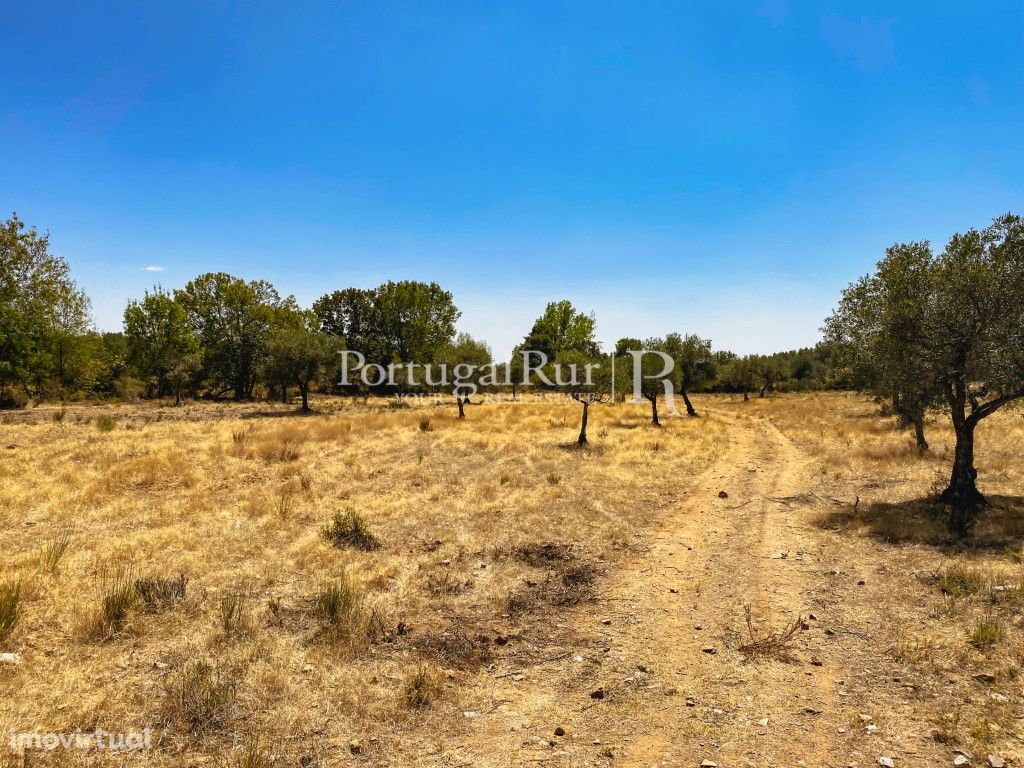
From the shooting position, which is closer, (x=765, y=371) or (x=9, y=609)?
(x=9, y=609)

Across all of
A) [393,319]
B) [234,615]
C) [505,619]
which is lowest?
[505,619]

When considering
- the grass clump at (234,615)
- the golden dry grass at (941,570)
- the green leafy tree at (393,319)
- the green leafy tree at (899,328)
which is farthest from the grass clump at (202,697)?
the green leafy tree at (393,319)

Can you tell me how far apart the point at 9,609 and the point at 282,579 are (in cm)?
355

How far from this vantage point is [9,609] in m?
6.75

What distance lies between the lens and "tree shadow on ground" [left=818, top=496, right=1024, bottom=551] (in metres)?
10.6

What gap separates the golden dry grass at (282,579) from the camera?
17.5ft

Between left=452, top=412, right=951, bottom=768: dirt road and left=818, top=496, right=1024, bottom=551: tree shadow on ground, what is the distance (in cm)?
141

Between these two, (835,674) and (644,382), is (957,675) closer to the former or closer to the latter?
(835,674)

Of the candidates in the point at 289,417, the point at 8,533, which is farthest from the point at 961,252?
the point at 289,417

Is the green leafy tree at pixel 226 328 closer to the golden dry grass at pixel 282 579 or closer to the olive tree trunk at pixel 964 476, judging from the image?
the golden dry grass at pixel 282 579

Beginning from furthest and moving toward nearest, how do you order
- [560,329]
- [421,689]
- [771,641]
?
[560,329] < [771,641] < [421,689]

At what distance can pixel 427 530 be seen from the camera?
12.1 metres

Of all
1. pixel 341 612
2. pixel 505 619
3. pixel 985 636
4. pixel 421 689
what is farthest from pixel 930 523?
pixel 341 612

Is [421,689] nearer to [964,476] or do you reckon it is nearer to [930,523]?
[930,523]
